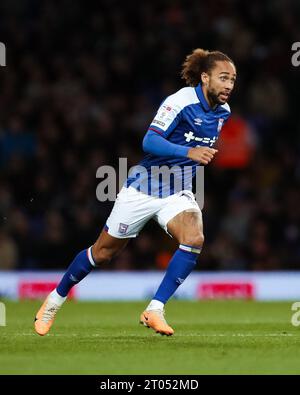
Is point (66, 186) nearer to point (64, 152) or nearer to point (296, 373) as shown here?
point (64, 152)

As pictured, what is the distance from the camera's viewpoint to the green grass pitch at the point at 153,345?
263 inches

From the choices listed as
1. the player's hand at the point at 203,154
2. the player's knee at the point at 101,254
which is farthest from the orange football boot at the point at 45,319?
the player's hand at the point at 203,154

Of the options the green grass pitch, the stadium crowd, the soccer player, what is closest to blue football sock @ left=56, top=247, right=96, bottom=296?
the soccer player

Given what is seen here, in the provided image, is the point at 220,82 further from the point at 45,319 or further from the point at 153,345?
the point at 45,319

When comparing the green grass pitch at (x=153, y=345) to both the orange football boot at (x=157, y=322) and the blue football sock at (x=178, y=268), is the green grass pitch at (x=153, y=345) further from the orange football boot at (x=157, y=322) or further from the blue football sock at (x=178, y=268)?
the blue football sock at (x=178, y=268)

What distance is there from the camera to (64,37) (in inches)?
698

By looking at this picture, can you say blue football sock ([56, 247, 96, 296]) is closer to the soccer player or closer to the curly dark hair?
the soccer player

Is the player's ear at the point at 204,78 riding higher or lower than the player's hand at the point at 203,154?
higher

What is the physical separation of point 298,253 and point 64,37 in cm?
567

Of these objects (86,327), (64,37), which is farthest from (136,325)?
(64,37)

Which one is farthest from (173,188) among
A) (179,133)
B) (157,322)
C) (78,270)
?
(157,322)

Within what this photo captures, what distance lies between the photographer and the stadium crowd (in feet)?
49.2

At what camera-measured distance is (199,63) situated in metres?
8.70

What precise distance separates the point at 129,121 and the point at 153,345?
880 cm
